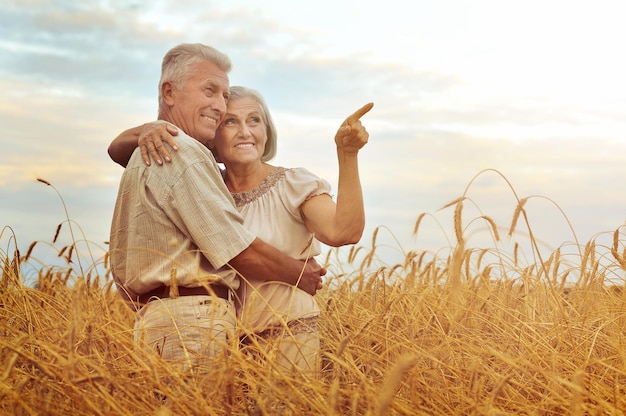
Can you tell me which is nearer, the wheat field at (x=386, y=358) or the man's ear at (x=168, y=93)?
the wheat field at (x=386, y=358)

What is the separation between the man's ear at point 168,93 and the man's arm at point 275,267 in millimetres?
766

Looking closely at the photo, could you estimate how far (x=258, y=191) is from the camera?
278 centimetres

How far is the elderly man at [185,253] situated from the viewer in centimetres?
231

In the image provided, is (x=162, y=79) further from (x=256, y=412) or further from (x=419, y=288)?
(x=419, y=288)

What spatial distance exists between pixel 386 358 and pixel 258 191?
829 millimetres

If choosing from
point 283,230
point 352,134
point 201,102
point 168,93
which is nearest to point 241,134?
point 201,102

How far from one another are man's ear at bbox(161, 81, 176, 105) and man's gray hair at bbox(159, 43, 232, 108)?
2 centimetres

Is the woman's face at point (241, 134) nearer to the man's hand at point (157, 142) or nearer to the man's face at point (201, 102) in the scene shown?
the man's face at point (201, 102)

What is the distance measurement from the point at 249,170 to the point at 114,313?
1874mm

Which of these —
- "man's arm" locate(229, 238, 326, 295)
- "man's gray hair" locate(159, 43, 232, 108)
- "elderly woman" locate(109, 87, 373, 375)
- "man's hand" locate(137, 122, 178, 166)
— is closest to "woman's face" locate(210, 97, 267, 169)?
→ "elderly woman" locate(109, 87, 373, 375)

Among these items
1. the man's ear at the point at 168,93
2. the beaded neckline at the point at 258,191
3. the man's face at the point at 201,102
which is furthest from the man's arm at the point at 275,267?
the man's ear at the point at 168,93

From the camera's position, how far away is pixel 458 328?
3.21 meters

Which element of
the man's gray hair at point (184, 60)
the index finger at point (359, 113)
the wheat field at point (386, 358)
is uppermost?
the man's gray hair at point (184, 60)

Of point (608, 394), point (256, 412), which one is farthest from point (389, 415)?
point (608, 394)
